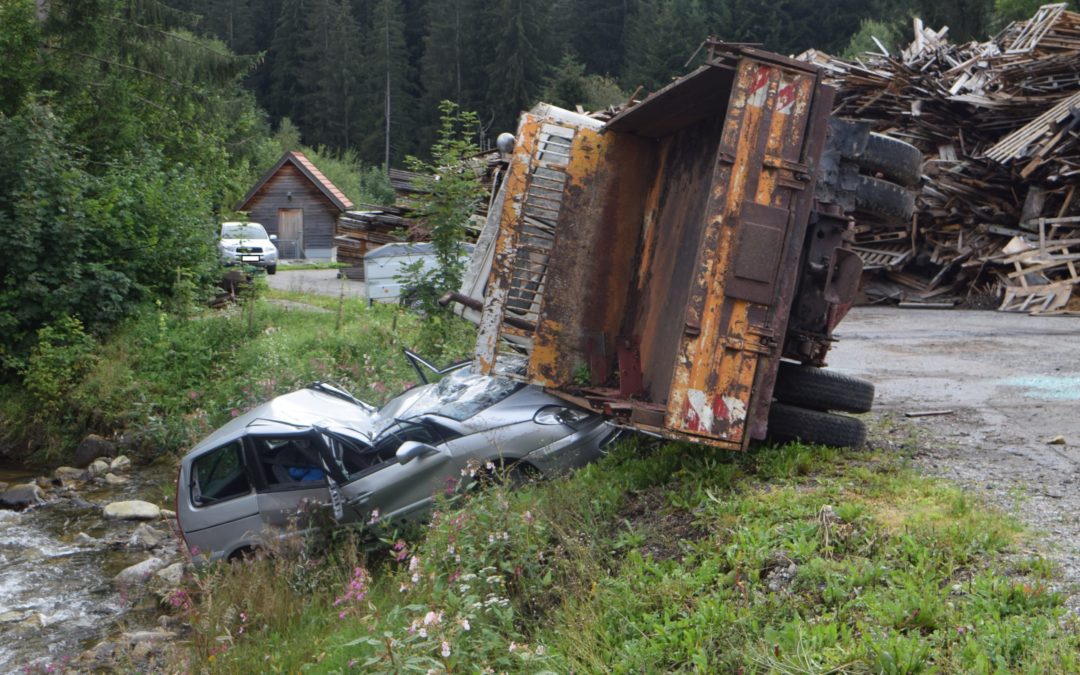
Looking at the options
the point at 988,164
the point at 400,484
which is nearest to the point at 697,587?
the point at 400,484

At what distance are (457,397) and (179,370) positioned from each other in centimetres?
810

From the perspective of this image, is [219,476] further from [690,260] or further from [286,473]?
[690,260]

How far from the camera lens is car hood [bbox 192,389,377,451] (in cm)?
826

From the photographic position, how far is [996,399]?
26.4 feet

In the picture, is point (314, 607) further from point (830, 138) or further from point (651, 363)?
point (830, 138)

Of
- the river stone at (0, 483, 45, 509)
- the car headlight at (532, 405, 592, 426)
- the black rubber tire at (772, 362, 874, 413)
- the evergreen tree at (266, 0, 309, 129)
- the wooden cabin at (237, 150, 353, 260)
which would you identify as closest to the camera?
the black rubber tire at (772, 362, 874, 413)

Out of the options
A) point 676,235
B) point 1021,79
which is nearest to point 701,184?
point 676,235

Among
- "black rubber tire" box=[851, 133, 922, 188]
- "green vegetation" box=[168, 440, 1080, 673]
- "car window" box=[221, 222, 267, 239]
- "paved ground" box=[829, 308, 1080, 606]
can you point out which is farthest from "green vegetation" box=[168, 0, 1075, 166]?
"green vegetation" box=[168, 440, 1080, 673]

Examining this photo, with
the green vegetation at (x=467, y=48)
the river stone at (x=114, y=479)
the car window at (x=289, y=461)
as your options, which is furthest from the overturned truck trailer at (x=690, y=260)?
the green vegetation at (x=467, y=48)

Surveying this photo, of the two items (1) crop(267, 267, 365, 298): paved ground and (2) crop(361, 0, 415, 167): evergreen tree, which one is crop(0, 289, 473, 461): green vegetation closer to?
(1) crop(267, 267, 365, 298): paved ground

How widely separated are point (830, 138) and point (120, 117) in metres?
16.7

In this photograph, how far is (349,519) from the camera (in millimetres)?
7555

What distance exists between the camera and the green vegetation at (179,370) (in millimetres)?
12914

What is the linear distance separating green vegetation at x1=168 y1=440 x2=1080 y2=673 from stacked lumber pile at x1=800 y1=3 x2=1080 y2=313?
11767 millimetres
